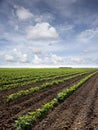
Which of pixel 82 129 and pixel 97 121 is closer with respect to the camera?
pixel 82 129

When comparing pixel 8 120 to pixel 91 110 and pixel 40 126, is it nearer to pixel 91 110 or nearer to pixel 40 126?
pixel 40 126

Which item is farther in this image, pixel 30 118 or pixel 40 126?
pixel 30 118

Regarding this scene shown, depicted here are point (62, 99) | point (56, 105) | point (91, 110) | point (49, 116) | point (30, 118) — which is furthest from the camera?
point (62, 99)

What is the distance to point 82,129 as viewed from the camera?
30.3ft

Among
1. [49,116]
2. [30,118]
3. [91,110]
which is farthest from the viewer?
[91,110]

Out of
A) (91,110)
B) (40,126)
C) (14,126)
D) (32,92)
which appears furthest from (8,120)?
(32,92)

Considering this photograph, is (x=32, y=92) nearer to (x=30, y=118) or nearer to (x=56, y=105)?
Answer: (x=56, y=105)

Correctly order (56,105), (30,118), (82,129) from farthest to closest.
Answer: (56,105) < (30,118) < (82,129)

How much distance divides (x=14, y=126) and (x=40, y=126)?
1.35m

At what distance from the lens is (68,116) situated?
37.8ft

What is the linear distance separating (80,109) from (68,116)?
2.29 metres

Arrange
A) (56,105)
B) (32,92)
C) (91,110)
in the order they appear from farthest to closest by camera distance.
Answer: (32,92) → (56,105) → (91,110)

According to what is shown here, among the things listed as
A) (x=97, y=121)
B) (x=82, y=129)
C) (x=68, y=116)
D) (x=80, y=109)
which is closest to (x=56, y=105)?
(x=80, y=109)

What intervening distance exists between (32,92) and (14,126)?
10829mm
